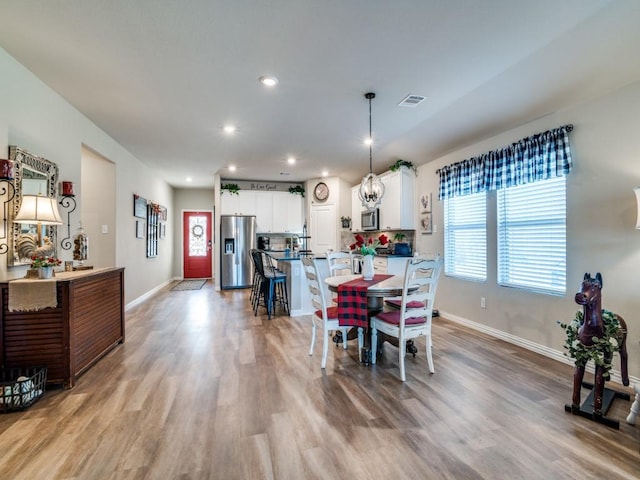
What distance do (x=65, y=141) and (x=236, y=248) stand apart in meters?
4.22

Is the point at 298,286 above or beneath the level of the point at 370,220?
beneath

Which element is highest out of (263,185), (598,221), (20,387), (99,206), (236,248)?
(263,185)

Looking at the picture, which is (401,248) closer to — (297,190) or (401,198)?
(401,198)

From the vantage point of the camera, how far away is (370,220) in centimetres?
603

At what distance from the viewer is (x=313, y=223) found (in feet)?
24.0

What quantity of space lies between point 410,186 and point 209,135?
3.31 metres

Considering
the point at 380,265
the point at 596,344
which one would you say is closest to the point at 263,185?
the point at 380,265

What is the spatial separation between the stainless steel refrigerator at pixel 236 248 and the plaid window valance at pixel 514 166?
14.8 feet

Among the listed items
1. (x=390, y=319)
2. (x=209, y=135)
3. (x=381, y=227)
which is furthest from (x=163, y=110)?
(x=381, y=227)

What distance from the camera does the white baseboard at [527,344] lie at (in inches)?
103

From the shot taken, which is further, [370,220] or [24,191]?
[370,220]

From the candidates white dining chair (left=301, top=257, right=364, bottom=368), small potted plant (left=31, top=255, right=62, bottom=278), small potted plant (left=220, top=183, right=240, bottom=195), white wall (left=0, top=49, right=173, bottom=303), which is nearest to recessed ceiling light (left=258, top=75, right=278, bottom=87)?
white dining chair (left=301, top=257, right=364, bottom=368)

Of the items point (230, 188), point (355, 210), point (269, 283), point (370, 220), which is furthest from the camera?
point (230, 188)

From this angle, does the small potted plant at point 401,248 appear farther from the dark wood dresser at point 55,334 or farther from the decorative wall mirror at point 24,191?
the decorative wall mirror at point 24,191
